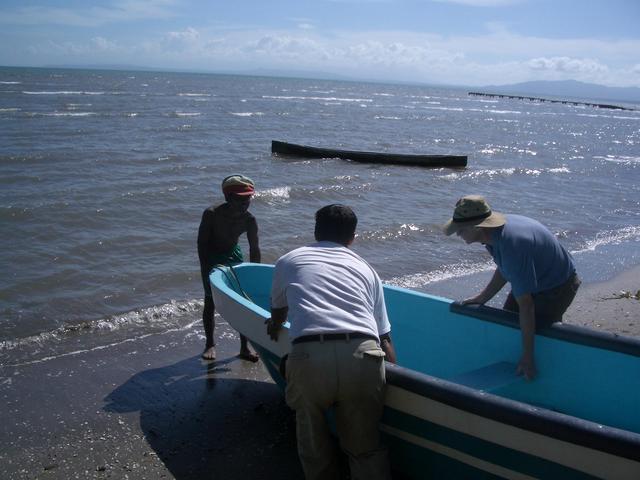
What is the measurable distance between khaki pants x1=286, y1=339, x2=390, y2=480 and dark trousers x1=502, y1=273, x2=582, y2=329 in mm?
1465

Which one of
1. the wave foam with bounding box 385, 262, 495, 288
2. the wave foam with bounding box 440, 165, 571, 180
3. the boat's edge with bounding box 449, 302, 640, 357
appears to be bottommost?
the wave foam with bounding box 440, 165, 571, 180

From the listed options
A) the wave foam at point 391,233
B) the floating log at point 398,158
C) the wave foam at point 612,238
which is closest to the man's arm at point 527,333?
the wave foam at point 391,233

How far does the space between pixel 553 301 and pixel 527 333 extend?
342mm

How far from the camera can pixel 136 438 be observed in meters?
4.52

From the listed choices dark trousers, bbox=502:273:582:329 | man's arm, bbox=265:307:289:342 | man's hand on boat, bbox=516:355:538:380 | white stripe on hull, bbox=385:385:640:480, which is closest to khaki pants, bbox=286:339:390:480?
white stripe on hull, bbox=385:385:640:480

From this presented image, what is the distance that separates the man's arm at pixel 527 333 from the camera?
12.8 feet

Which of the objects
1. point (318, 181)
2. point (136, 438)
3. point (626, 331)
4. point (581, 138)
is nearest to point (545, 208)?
point (318, 181)

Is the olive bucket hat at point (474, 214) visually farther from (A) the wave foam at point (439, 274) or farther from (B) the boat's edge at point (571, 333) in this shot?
(A) the wave foam at point (439, 274)

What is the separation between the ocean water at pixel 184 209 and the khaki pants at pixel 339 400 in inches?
147

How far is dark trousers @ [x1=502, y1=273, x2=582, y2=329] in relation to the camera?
4199mm

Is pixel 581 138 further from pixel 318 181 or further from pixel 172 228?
pixel 172 228

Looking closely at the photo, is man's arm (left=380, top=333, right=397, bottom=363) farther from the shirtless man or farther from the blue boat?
the shirtless man

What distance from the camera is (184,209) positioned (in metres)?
12.7

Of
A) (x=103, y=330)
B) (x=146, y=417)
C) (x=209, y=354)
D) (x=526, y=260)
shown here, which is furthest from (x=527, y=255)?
(x=103, y=330)
